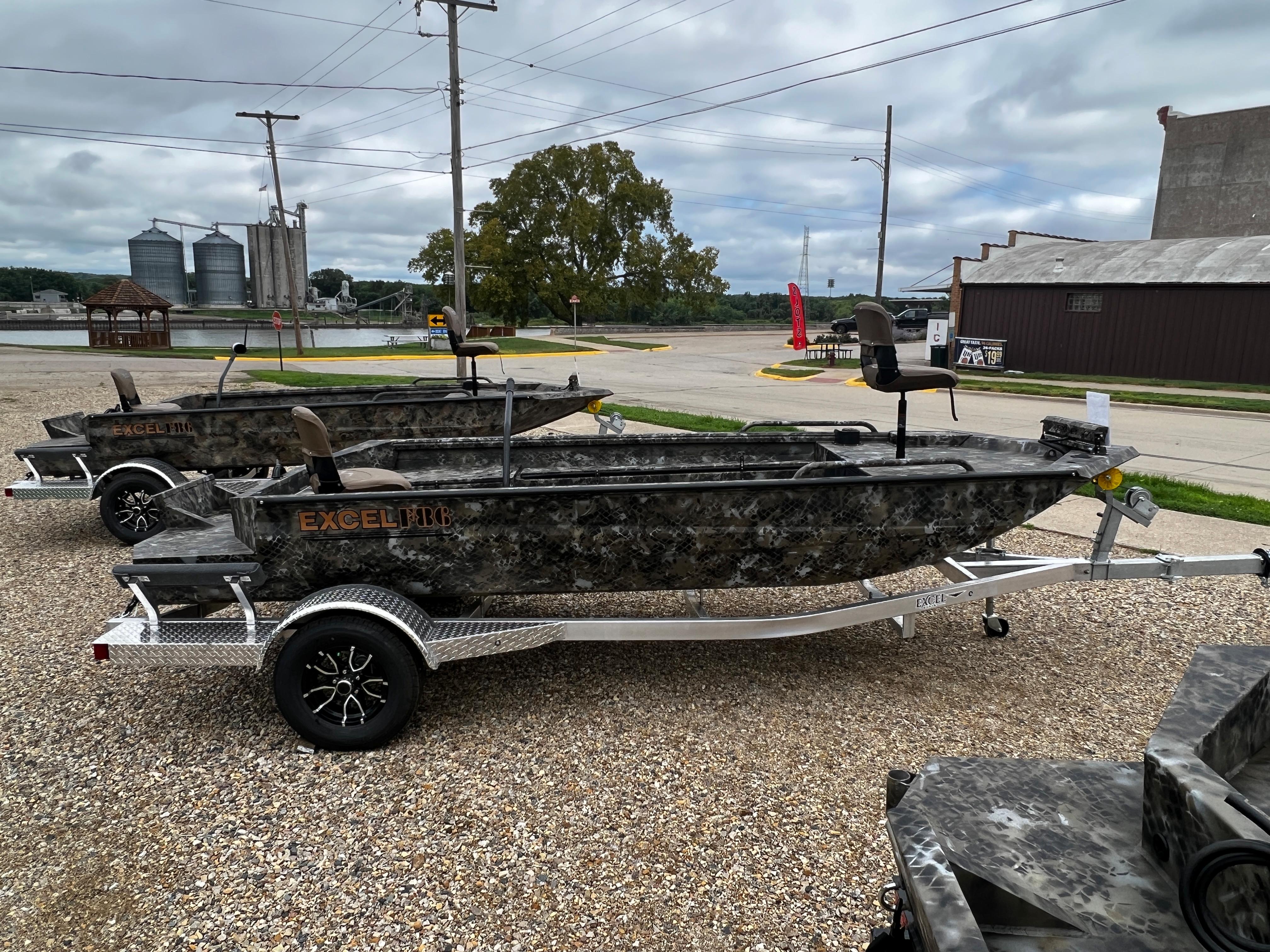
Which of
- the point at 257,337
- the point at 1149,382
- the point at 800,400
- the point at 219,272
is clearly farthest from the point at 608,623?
the point at 219,272

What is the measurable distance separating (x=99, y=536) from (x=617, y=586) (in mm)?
5603

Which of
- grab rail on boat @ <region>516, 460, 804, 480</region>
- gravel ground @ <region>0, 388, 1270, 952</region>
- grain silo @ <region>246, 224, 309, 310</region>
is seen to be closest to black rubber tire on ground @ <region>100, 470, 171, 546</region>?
gravel ground @ <region>0, 388, 1270, 952</region>

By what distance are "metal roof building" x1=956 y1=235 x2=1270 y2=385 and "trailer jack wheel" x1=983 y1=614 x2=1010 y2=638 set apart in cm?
2186

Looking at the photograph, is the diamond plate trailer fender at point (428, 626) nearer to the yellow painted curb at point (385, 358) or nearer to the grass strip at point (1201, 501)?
the grass strip at point (1201, 501)

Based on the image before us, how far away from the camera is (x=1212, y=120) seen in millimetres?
39500

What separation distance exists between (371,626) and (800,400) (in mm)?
14892

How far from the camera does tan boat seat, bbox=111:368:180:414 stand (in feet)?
22.7

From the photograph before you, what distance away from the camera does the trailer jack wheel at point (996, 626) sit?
4.82 meters

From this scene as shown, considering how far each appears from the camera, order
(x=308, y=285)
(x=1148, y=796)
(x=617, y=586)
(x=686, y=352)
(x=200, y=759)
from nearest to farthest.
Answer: (x=1148, y=796) < (x=200, y=759) < (x=617, y=586) < (x=686, y=352) < (x=308, y=285)

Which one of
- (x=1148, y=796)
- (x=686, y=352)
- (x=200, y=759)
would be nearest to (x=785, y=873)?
(x=1148, y=796)

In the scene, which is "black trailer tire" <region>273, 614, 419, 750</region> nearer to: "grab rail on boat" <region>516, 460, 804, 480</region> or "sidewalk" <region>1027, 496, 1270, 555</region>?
"grab rail on boat" <region>516, 460, 804, 480</region>

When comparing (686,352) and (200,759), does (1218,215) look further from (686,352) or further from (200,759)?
(200,759)

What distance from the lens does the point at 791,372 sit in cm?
2505

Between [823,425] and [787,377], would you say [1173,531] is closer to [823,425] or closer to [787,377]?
[823,425]
